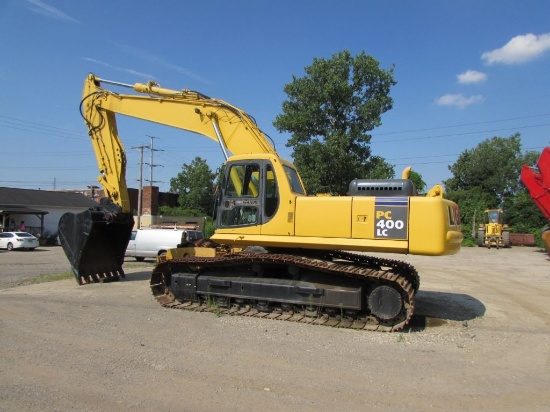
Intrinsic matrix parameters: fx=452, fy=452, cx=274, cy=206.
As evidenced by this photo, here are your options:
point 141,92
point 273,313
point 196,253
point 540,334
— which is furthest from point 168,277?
point 540,334

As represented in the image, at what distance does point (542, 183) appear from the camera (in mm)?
18984

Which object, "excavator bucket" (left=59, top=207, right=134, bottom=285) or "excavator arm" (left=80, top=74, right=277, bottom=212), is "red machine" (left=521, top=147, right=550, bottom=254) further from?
"excavator bucket" (left=59, top=207, right=134, bottom=285)

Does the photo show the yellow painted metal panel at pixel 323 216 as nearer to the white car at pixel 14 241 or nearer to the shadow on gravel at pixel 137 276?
the shadow on gravel at pixel 137 276

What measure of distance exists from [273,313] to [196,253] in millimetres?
2127

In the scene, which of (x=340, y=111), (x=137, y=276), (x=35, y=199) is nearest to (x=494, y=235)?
(x=340, y=111)

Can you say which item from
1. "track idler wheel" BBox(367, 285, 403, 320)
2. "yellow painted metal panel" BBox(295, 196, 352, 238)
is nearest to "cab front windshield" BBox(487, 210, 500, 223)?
"track idler wheel" BBox(367, 285, 403, 320)

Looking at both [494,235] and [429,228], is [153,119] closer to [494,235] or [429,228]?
[429,228]

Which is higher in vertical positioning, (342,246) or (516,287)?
(342,246)

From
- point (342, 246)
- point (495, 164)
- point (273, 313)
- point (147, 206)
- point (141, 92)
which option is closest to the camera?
point (342, 246)

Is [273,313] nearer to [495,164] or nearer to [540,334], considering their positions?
[540,334]

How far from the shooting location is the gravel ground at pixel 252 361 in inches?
177

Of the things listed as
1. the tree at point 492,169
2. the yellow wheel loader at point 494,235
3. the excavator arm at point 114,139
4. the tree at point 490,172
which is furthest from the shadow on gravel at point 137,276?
the tree at point 492,169

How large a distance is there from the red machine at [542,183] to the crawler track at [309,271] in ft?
42.5

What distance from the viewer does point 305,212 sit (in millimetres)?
7816
